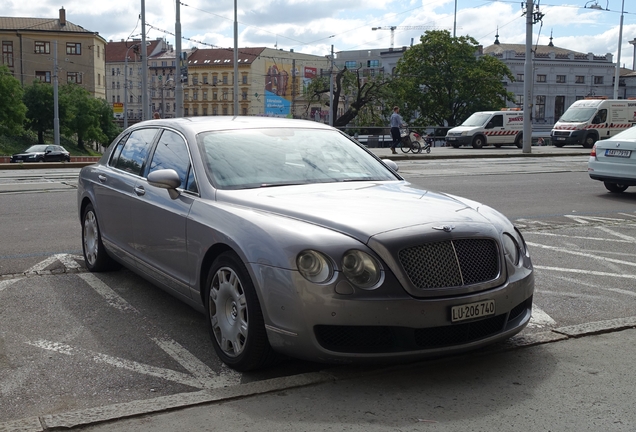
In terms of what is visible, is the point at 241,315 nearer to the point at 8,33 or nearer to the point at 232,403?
the point at 232,403

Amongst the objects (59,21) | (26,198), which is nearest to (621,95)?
(59,21)

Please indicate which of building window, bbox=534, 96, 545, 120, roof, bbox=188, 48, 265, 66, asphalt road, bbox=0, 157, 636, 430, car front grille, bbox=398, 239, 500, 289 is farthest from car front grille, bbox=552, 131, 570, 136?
roof, bbox=188, 48, 265, 66

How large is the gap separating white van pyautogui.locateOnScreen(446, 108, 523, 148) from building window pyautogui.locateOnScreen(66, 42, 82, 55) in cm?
7532

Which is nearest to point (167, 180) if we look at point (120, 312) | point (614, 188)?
point (120, 312)

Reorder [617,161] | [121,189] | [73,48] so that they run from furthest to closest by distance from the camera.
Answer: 1. [73,48]
2. [617,161]
3. [121,189]

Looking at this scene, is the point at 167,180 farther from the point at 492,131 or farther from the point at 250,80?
the point at 250,80

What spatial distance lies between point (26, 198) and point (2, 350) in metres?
8.59

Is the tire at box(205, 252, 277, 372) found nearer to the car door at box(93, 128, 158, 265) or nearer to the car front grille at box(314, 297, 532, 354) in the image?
the car front grille at box(314, 297, 532, 354)

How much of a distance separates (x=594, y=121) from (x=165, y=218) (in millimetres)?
36773

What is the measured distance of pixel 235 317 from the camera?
14.7 ft

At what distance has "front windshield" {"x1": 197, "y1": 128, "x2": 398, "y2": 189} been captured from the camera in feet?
17.1

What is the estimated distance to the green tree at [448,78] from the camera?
7212 cm

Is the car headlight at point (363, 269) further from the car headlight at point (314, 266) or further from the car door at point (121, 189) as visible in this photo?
the car door at point (121, 189)

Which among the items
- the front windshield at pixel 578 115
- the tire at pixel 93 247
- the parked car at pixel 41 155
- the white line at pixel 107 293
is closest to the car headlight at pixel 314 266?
the white line at pixel 107 293
